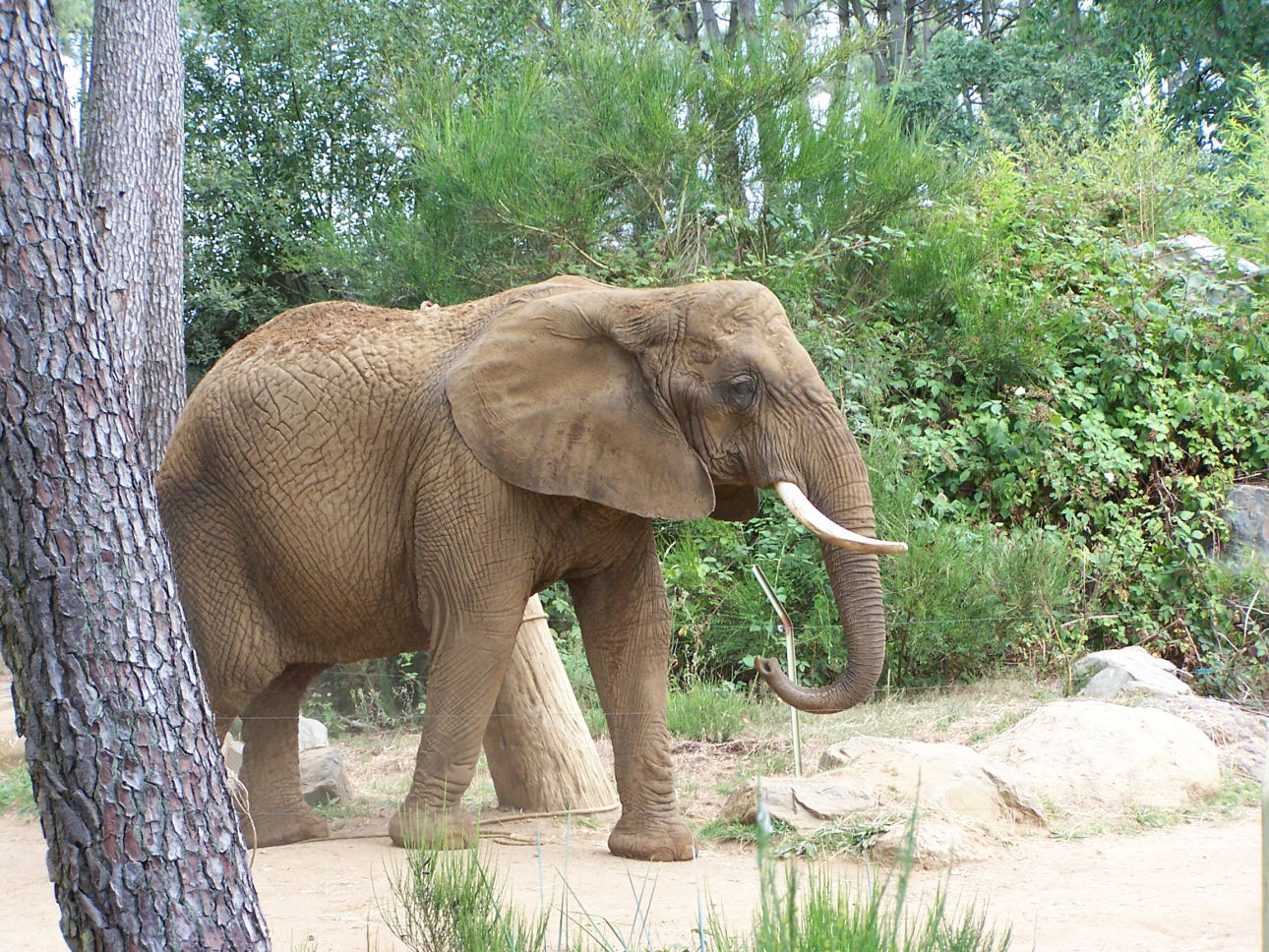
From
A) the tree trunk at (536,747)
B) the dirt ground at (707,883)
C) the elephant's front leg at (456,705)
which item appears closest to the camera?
the dirt ground at (707,883)

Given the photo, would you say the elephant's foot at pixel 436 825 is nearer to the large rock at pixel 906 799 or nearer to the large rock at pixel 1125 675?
the large rock at pixel 906 799

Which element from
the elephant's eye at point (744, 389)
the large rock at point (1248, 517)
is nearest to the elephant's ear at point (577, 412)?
the elephant's eye at point (744, 389)

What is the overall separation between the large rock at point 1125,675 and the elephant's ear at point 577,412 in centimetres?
419

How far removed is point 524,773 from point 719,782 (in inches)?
42.6

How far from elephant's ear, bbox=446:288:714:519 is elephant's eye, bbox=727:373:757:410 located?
26 centimetres

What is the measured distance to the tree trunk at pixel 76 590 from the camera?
280 centimetres

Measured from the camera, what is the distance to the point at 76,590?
2820 mm

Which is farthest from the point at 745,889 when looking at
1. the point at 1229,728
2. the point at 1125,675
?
the point at 1125,675

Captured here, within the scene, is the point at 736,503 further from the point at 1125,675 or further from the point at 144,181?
the point at 144,181

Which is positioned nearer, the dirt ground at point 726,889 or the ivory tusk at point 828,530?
the dirt ground at point 726,889

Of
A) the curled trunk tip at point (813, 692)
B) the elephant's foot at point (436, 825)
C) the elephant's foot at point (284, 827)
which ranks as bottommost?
the elephant's foot at point (284, 827)

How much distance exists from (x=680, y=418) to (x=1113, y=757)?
2.80m

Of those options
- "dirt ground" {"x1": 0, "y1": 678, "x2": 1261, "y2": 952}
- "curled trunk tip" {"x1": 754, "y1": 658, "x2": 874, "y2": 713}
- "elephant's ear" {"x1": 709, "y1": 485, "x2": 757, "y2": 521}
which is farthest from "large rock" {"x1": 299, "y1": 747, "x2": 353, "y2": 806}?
"curled trunk tip" {"x1": 754, "y1": 658, "x2": 874, "y2": 713}

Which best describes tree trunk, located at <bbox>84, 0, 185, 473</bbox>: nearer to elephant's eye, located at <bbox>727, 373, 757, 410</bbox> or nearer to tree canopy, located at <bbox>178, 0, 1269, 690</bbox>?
tree canopy, located at <bbox>178, 0, 1269, 690</bbox>
